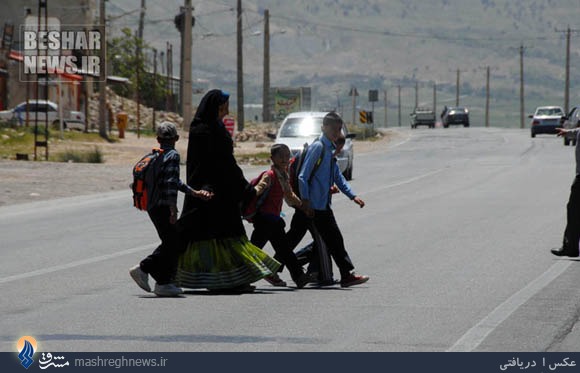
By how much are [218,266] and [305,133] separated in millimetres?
21243

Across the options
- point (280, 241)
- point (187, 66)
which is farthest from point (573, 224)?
point (187, 66)

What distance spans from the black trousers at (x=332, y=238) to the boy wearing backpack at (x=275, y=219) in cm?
27

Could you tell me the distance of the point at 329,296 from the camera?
37.8 feet

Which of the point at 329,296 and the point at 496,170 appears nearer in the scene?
the point at 329,296

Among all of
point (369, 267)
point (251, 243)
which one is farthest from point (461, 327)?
point (369, 267)

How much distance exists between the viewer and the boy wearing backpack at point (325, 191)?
473 inches

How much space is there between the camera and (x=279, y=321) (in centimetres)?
995

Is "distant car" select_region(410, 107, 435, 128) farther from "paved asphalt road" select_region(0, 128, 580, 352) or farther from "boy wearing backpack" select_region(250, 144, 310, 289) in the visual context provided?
"boy wearing backpack" select_region(250, 144, 310, 289)

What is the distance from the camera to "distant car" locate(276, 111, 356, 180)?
3164 centimetres

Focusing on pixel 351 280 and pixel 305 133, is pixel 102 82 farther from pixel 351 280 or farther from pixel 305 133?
pixel 351 280

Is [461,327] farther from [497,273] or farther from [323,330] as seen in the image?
[497,273]
